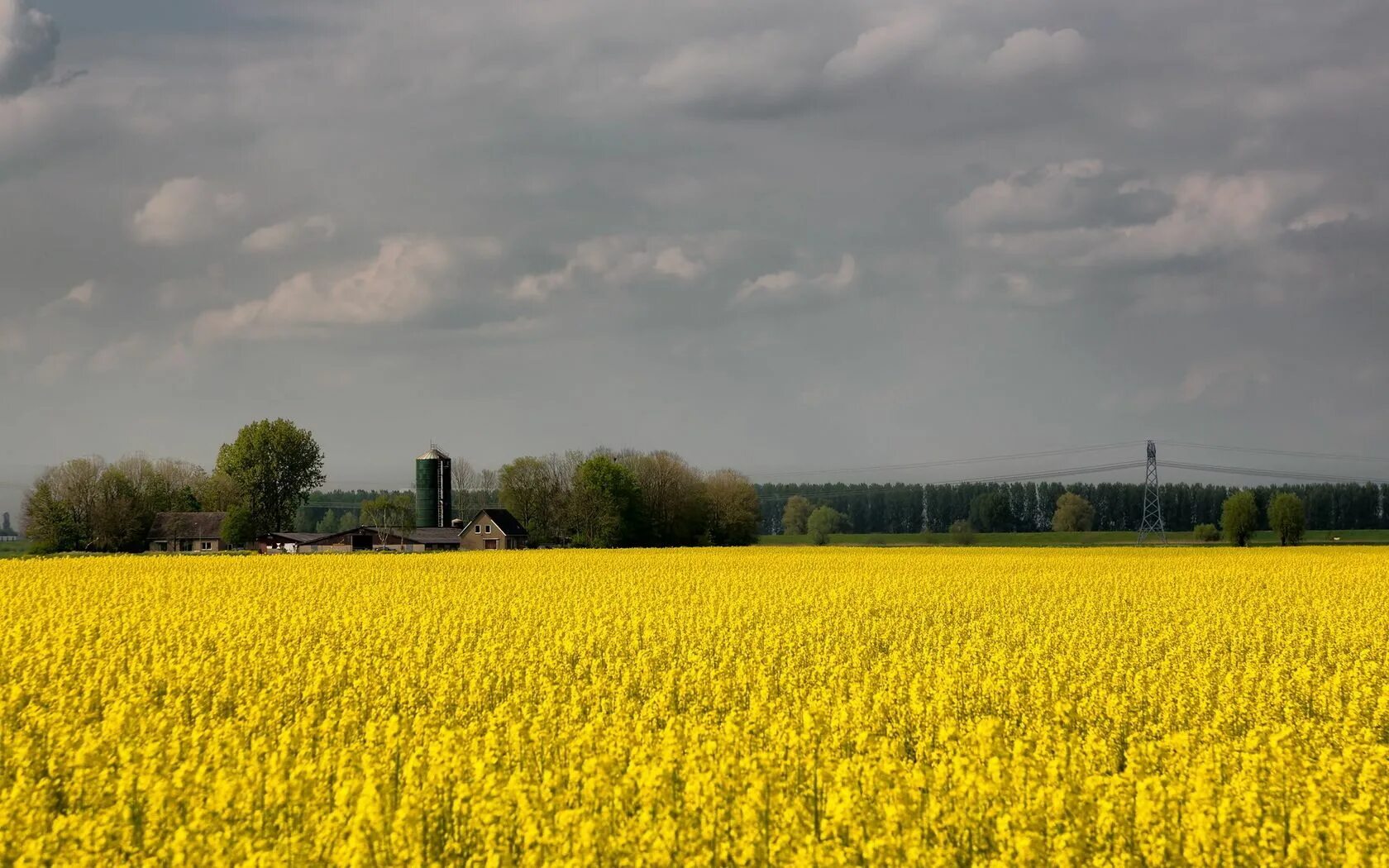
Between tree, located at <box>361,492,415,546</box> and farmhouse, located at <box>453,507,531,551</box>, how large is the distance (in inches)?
276

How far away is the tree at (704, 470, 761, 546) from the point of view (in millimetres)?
116875

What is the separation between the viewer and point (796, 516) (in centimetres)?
19275

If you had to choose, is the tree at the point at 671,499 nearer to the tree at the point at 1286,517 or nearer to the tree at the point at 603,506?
the tree at the point at 603,506

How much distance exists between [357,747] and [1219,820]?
25.0 feet

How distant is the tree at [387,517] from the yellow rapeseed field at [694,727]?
77.2 m

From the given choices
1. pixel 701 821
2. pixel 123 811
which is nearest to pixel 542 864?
pixel 701 821

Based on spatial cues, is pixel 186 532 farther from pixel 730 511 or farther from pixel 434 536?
pixel 730 511

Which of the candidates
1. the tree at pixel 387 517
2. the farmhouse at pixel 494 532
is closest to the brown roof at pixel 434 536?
the tree at pixel 387 517

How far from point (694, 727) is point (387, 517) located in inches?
4146

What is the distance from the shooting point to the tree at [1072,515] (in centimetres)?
17700

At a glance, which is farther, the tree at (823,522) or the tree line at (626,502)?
the tree at (823,522)

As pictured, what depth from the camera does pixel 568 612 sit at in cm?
2634

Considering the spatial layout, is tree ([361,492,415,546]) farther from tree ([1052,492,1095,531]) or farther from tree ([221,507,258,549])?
tree ([1052,492,1095,531])

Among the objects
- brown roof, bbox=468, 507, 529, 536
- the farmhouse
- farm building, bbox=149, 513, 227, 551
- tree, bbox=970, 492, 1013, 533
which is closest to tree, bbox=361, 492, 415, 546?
the farmhouse
